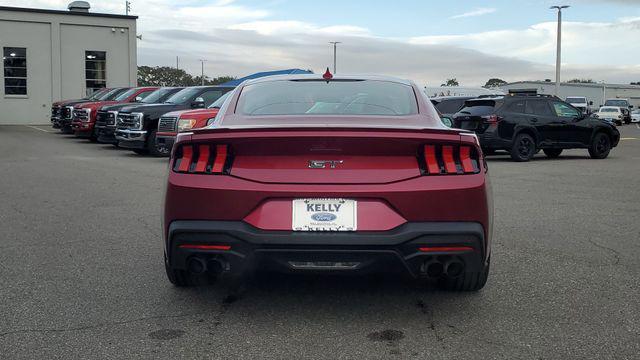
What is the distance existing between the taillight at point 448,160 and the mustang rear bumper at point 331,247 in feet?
0.98

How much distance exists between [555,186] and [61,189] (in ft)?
25.5

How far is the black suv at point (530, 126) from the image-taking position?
1606cm

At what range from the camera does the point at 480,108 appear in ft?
53.8

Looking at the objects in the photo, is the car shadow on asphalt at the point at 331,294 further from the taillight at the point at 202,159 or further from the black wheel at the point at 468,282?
the taillight at the point at 202,159

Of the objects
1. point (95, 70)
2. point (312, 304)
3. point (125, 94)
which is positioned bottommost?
point (312, 304)

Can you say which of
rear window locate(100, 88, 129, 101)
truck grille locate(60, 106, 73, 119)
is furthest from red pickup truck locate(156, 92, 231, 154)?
truck grille locate(60, 106, 73, 119)

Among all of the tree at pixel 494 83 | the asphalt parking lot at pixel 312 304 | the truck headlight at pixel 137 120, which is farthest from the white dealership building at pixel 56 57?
the tree at pixel 494 83

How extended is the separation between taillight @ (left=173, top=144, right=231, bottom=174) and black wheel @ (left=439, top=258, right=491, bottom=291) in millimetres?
1683

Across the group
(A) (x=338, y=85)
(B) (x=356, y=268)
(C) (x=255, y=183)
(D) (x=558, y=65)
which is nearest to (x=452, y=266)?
(B) (x=356, y=268)

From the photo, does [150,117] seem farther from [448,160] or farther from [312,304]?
[448,160]

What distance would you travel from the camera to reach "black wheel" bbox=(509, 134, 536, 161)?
16281 mm

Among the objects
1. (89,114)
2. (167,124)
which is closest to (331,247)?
(167,124)

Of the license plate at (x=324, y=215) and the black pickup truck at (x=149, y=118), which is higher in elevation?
the black pickup truck at (x=149, y=118)

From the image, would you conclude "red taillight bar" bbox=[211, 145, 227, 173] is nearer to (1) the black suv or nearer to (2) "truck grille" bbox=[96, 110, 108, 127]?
(1) the black suv
